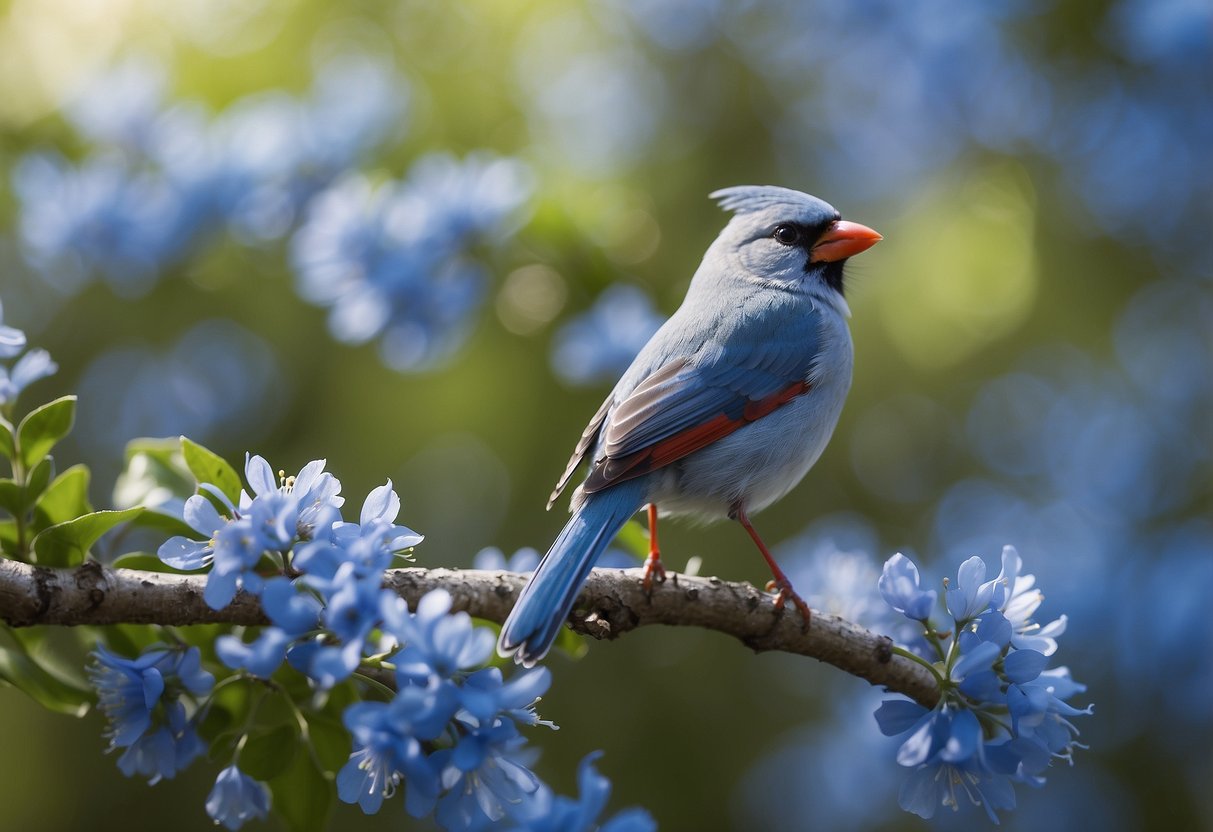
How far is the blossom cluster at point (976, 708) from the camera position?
6.05 ft

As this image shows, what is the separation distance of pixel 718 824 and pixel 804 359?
1625 millimetres

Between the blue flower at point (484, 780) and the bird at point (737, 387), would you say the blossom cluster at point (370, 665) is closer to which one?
the blue flower at point (484, 780)

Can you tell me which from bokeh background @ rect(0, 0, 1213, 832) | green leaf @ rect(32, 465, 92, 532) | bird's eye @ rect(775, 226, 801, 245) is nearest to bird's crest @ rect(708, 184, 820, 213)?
bird's eye @ rect(775, 226, 801, 245)

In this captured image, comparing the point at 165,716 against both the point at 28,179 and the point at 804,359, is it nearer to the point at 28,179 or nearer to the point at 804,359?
the point at 804,359

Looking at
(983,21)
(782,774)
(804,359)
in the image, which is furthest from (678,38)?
(782,774)

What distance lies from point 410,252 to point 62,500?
57.5 inches

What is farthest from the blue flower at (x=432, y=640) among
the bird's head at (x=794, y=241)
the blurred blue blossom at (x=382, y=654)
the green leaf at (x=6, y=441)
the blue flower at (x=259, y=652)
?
the bird's head at (x=794, y=241)

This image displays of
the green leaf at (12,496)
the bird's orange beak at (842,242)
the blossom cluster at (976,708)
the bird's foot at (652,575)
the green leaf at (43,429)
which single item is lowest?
the blossom cluster at (976,708)

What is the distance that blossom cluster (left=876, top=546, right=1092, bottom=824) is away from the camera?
6.05 feet

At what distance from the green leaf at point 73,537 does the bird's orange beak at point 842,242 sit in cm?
208

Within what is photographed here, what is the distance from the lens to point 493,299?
3.65 metres

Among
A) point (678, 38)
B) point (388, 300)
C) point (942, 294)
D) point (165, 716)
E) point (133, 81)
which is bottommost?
point (942, 294)

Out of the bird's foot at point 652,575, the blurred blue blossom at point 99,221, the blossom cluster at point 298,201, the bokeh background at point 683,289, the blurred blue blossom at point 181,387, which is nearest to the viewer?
the bird's foot at point 652,575

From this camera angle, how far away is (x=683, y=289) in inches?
144
